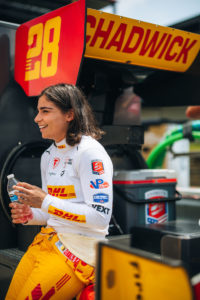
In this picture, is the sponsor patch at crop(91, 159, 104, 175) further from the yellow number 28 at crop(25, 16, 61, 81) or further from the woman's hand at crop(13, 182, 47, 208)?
the yellow number 28 at crop(25, 16, 61, 81)

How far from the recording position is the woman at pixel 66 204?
2.04 metres

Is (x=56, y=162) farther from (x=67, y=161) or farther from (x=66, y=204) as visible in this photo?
(x=66, y=204)

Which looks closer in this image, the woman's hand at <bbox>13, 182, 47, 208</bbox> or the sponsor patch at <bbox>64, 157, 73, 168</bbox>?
the woman's hand at <bbox>13, 182, 47, 208</bbox>

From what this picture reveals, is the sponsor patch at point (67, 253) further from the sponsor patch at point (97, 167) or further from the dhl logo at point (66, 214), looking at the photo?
the sponsor patch at point (97, 167)

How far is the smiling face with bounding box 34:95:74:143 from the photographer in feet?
7.42

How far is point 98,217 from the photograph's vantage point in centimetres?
203

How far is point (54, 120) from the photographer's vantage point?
2.26m

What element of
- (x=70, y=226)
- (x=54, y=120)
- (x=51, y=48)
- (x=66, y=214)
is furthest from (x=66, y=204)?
(x=51, y=48)

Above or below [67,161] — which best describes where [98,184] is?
below

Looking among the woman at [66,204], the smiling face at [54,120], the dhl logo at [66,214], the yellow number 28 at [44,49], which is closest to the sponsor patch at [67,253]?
the woman at [66,204]

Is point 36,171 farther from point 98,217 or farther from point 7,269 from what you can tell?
point 98,217

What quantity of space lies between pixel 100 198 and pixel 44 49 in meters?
1.40

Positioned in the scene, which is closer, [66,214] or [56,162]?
[66,214]

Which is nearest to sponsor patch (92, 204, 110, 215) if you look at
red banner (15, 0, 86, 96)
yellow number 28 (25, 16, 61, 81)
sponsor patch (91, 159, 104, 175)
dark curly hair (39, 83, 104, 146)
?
sponsor patch (91, 159, 104, 175)
